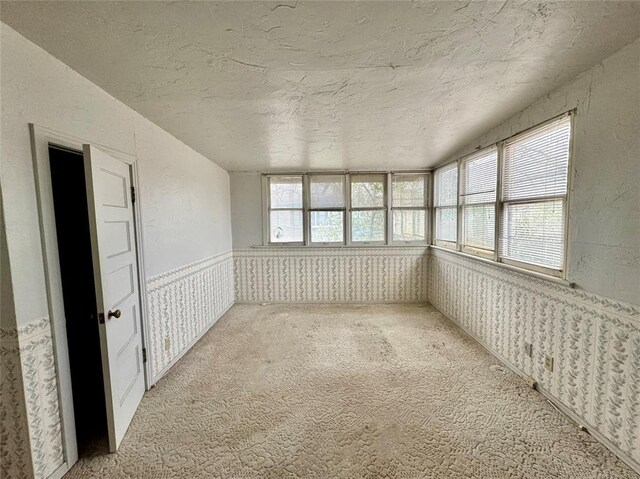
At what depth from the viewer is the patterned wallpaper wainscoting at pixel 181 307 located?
7.25ft

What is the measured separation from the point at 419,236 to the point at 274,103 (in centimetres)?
324

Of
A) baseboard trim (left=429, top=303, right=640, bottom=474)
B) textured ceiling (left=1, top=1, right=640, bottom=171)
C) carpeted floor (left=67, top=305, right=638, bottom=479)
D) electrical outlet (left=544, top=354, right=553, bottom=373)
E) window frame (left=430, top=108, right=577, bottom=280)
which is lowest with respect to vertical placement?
carpeted floor (left=67, top=305, right=638, bottom=479)

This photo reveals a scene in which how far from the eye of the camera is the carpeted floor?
1432 mm

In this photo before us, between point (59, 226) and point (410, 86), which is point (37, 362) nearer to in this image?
point (59, 226)

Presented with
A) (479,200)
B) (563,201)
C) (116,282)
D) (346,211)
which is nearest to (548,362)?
(563,201)

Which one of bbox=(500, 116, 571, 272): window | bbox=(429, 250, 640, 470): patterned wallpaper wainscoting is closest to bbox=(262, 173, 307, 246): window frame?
bbox=(429, 250, 640, 470): patterned wallpaper wainscoting

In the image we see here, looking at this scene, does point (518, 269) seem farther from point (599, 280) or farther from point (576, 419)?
point (576, 419)

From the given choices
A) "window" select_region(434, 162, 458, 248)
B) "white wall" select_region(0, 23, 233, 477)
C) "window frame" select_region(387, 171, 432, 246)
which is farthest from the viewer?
"window frame" select_region(387, 171, 432, 246)

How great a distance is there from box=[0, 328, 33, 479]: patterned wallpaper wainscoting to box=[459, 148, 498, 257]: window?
140 inches

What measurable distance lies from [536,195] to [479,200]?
816mm

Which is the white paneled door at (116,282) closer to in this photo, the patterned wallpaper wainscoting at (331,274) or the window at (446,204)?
the patterned wallpaper wainscoting at (331,274)

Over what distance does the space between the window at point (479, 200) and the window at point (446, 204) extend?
0.19 metres

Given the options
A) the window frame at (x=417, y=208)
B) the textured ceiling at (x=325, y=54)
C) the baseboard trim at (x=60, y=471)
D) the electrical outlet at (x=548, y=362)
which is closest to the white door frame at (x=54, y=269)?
the baseboard trim at (x=60, y=471)

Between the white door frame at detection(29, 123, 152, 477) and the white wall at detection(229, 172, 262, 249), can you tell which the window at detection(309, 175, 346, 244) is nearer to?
the white wall at detection(229, 172, 262, 249)
